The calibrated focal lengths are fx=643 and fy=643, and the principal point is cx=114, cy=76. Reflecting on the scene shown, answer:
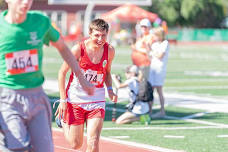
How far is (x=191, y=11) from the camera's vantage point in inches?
3287

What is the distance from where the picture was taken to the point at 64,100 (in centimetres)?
739

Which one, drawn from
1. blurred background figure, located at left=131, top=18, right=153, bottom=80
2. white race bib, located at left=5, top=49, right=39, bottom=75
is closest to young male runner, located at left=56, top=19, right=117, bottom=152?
white race bib, located at left=5, top=49, right=39, bottom=75

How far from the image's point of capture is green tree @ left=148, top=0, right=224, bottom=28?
83.2m

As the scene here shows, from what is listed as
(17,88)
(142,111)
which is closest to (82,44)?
(17,88)

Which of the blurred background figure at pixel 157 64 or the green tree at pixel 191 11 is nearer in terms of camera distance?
the blurred background figure at pixel 157 64

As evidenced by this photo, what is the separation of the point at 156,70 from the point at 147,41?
67cm

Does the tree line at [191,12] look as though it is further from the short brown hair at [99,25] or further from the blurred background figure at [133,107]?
the short brown hair at [99,25]

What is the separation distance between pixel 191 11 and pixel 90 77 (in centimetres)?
7707

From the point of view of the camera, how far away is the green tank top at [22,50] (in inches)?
211

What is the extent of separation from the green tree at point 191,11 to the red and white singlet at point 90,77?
248ft

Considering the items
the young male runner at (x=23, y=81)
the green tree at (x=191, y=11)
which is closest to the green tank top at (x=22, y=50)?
the young male runner at (x=23, y=81)

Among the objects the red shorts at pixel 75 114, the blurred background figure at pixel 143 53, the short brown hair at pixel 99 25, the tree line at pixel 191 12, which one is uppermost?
the short brown hair at pixel 99 25

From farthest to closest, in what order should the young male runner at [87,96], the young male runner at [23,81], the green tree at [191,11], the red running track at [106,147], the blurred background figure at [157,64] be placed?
the green tree at [191,11] → the blurred background figure at [157,64] → the red running track at [106,147] → the young male runner at [87,96] → the young male runner at [23,81]

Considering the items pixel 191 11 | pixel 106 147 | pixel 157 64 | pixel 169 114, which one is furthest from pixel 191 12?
pixel 106 147
